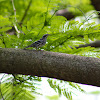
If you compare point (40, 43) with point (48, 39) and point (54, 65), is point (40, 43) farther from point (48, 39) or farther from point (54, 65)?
point (54, 65)

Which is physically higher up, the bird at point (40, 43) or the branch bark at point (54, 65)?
the bird at point (40, 43)

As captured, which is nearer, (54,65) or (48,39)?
(54,65)

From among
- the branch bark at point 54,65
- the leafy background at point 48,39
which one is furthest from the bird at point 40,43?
the branch bark at point 54,65

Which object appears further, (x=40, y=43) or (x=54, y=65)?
(x=40, y=43)

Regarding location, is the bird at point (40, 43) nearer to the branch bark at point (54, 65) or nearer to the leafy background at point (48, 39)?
the leafy background at point (48, 39)

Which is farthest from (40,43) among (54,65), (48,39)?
(54,65)

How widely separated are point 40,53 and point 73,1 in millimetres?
2498

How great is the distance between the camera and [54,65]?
139cm

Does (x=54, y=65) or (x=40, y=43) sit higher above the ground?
(x=40, y=43)

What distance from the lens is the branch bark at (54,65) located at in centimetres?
135

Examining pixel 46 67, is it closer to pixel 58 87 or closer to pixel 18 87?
pixel 58 87

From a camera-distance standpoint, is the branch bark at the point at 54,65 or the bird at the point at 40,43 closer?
the branch bark at the point at 54,65

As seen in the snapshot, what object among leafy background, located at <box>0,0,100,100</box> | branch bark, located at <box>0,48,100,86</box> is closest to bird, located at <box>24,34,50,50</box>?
leafy background, located at <box>0,0,100,100</box>

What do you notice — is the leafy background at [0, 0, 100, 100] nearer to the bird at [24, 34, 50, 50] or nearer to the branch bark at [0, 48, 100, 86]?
the bird at [24, 34, 50, 50]
